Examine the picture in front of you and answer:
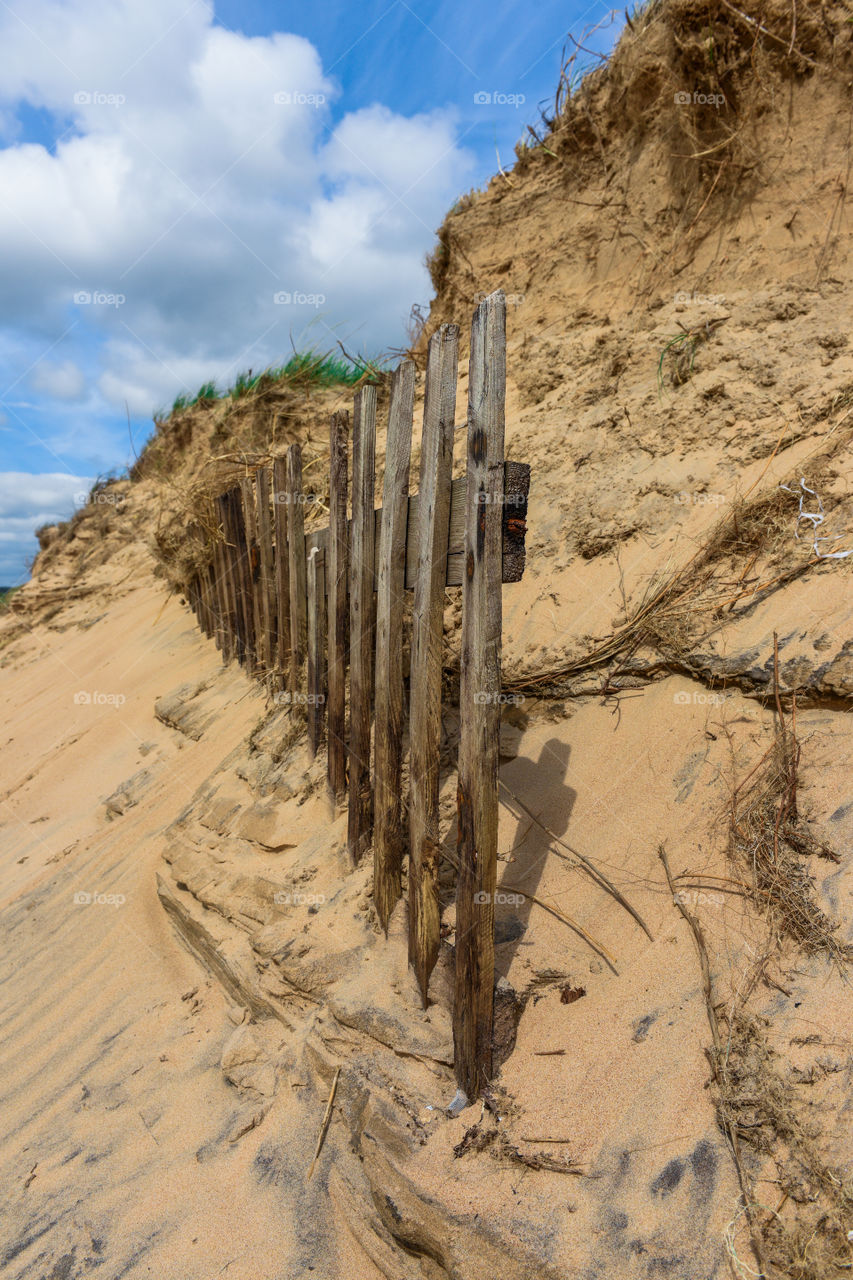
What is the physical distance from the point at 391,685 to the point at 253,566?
2782mm

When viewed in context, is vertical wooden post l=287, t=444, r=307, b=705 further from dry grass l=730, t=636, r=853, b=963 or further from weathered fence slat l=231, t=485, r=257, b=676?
dry grass l=730, t=636, r=853, b=963

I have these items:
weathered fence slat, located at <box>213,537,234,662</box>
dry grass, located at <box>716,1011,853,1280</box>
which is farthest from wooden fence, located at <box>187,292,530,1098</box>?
weathered fence slat, located at <box>213,537,234,662</box>

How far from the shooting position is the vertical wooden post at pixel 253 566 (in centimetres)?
500

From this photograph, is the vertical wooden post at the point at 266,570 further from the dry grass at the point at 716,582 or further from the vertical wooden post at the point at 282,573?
the dry grass at the point at 716,582

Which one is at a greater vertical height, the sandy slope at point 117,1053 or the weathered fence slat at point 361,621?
the weathered fence slat at point 361,621

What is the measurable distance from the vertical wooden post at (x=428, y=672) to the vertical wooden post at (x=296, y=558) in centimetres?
179

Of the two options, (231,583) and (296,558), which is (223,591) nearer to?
(231,583)

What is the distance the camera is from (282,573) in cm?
439

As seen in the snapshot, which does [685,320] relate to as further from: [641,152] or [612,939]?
[612,939]

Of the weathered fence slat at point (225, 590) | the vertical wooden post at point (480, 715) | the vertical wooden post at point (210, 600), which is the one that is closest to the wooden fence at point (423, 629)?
the vertical wooden post at point (480, 715)

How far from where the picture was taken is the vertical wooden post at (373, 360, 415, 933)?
2576 mm

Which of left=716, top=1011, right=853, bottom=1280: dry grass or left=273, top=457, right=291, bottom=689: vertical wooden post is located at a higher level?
left=273, top=457, right=291, bottom=689: vertical wooden post

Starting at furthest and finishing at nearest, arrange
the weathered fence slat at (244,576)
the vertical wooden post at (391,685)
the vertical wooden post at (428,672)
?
1. the weathered fence slat at (244,576)
2. the vertical wooden post at (391,685)
3. the vertical wooden post at (428,672)

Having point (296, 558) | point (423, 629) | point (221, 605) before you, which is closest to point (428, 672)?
point (423, 629)
